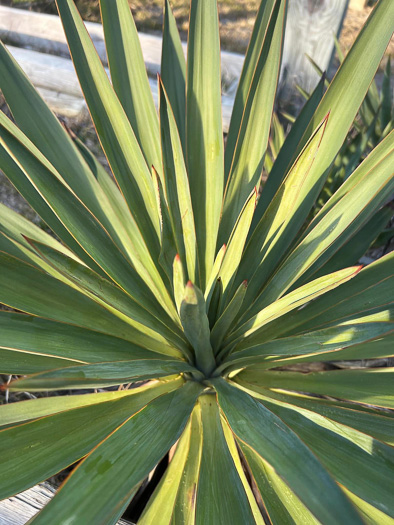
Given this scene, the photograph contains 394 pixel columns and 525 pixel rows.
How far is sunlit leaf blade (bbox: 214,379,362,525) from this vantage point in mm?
649

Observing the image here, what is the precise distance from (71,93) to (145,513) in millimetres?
2206

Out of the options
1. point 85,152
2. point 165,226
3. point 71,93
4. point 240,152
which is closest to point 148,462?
point 165,226

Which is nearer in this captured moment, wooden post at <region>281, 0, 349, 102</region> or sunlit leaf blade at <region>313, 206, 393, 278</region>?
sunlit leaf blade at <region>313, 206, 393, 278</region>

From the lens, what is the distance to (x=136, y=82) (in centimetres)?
128

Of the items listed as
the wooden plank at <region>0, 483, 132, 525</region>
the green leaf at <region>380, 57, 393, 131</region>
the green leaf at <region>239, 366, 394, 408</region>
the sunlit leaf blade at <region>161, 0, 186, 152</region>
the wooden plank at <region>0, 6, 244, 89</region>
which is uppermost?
the wooden plank at <region>0, 6, 244, 89</region>

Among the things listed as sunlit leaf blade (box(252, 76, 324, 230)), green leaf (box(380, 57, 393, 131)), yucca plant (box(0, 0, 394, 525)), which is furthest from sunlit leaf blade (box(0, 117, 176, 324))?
green leaf (box(380, 57, 393, 131))

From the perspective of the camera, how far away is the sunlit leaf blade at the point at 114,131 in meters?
1.17

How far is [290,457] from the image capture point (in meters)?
0.74

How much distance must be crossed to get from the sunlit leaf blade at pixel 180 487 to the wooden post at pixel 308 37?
1.82 m

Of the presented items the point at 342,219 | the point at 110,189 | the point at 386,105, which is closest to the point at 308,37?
the point at 386,105

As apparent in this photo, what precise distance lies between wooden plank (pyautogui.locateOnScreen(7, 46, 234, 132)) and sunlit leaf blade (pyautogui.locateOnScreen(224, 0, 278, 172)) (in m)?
1.19

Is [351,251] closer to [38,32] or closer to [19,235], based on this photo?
[19,235]

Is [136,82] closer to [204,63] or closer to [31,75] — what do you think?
[204,63]

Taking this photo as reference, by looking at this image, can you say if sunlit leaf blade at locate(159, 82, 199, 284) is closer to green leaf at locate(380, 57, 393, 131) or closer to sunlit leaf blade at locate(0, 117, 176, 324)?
sunlit leaf blade at locate(0, 117, 176, 324)
